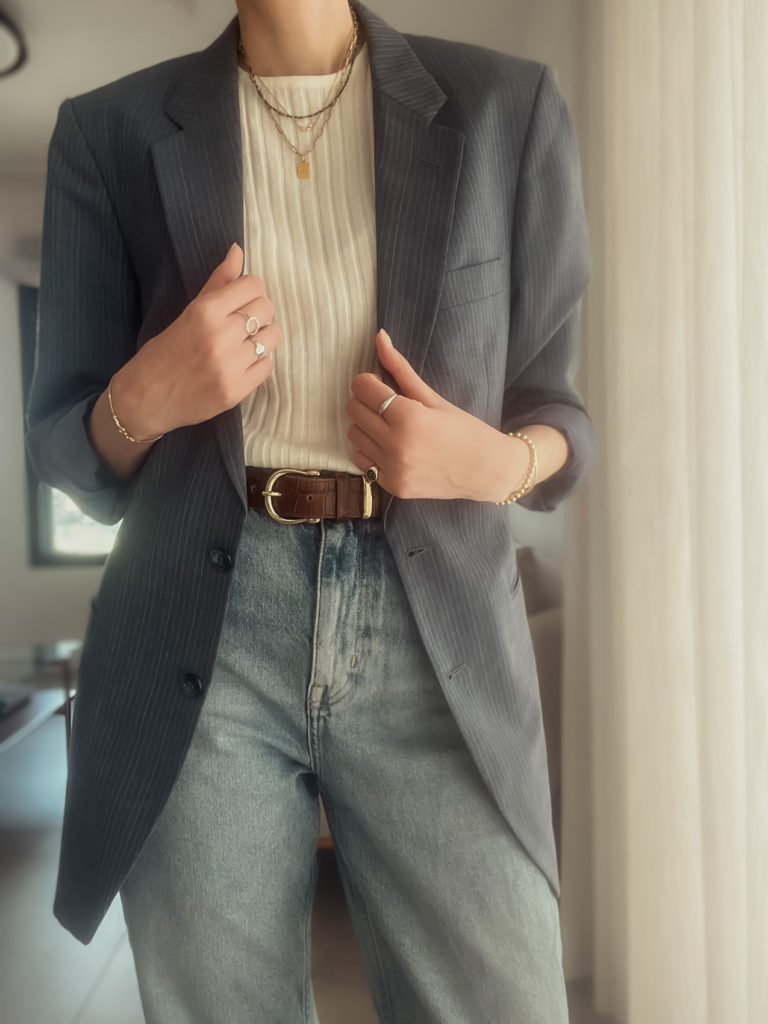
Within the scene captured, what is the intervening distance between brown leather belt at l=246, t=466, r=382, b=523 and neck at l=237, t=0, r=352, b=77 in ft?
1.16

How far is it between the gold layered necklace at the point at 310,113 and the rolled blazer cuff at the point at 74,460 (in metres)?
0.27

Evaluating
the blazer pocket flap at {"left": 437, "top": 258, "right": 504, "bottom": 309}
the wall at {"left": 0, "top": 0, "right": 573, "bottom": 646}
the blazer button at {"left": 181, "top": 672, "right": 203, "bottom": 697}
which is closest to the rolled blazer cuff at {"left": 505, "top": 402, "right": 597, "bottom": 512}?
the blazer pocket flap at {"left": 437, "top": 258, "right": 504, "bottom": 309}

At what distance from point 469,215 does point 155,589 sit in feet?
1.30

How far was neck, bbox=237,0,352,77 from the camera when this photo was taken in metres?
0.64

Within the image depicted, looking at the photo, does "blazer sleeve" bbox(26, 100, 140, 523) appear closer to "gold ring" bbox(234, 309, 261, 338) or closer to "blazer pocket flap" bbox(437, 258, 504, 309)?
"gold ring" bbox(234, 309, 261, 338)

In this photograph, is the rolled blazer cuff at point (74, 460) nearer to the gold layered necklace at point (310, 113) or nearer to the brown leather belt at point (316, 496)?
the brown leather belt at point (316, 496)

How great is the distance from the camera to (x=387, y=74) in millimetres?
651

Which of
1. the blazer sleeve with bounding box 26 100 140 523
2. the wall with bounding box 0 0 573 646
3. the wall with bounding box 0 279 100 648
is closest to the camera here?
the blazer sleeve with bounding box 26 100 140 523

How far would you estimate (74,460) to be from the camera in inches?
26.4

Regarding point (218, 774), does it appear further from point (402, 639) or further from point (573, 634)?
point (573, 634)

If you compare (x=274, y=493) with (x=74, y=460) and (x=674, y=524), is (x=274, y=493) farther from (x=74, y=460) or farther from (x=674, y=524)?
(x=674, y=524)

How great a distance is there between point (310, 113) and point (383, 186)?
0.10m

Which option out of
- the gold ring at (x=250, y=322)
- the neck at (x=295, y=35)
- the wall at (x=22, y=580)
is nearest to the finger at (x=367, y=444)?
the gold ring at (x=250, y=322)

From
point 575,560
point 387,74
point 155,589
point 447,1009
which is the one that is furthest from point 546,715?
point 387,74
